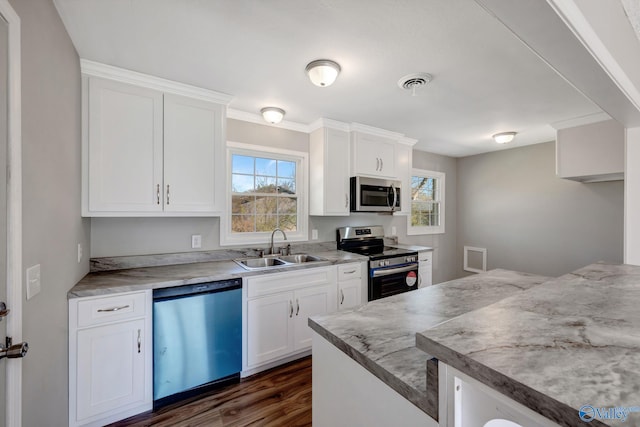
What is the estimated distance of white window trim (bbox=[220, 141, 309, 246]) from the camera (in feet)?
9.13

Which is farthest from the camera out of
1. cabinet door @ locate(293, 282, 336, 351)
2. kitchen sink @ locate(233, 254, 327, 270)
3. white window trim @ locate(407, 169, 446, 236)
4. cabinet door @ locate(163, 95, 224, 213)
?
white window trim @ locate(407, 169, 446, 236)

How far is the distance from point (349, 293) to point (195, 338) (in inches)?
58.0

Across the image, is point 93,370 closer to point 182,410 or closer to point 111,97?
point 182,410

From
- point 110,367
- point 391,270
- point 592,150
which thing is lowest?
point 110,367

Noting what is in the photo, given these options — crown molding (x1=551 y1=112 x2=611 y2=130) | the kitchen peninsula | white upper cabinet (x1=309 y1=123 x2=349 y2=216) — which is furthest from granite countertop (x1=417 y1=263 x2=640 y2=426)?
crown molding (x1=551 y1=112 x2=611 y2=130)

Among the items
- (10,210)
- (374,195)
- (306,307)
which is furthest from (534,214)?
(10,210)

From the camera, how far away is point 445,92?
2.35 meters

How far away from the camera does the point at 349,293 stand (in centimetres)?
280

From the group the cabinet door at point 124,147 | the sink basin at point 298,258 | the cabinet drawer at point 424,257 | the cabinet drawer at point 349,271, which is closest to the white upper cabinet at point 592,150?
the cabinet drawer at point 424,257

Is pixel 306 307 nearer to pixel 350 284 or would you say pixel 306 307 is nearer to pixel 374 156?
pixel 350 284

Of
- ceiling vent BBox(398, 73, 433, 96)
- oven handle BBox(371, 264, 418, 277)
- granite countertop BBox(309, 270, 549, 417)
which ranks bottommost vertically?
oven handle BBox(371, 264, 418, 277)

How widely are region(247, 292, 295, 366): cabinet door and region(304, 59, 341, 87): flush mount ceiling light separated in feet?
5.83

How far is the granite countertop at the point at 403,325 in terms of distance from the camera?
2.59ft

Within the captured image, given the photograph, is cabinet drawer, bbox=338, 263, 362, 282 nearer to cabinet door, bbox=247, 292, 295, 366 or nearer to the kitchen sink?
the kitchen sink
